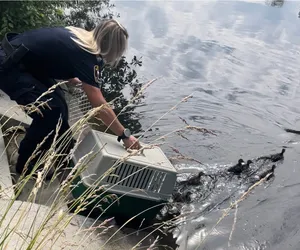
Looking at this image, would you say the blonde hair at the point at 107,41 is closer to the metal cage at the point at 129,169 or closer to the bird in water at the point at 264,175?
the metal cage at the point at 129,169

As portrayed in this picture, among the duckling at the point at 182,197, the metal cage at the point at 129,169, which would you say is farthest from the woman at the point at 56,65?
the duckling at the point at 182,197

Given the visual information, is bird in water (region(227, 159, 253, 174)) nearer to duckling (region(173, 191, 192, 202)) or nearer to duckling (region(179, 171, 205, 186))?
duckling (region(179, 171, 205, 186))

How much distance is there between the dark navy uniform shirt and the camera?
3377 mm

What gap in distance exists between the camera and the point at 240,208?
416cm

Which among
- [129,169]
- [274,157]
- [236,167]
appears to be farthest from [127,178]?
[274,157]

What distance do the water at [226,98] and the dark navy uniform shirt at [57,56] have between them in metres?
1.25

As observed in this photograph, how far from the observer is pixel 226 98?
731 centimetres

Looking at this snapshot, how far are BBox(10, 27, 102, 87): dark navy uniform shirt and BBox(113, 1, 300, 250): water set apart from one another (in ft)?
4.10

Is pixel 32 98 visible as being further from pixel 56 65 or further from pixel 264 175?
pixel 264 175

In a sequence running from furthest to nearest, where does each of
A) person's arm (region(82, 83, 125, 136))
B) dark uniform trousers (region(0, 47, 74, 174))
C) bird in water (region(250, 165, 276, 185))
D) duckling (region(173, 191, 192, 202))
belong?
bird in water (region(250, 165, 276, 185)), duckling (region(173, 191, 192, 202)), dark uniform trousers (region(0, 47, 74, 174)), person's arm (region(82, 83, 125, 136))

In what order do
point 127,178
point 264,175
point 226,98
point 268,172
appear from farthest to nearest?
point 226,98 < point 268,172 < point 264,175 < point 127,178

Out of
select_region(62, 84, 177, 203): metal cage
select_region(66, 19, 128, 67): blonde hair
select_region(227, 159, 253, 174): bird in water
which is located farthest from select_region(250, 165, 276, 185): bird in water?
select_region(66, 19, 128, 67): blonde hair

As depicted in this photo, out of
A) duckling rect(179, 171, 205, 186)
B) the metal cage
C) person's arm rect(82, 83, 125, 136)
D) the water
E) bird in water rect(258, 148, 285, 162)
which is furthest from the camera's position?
bird in water rect(258, 148, 285, 162)

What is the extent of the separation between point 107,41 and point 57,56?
41cm
